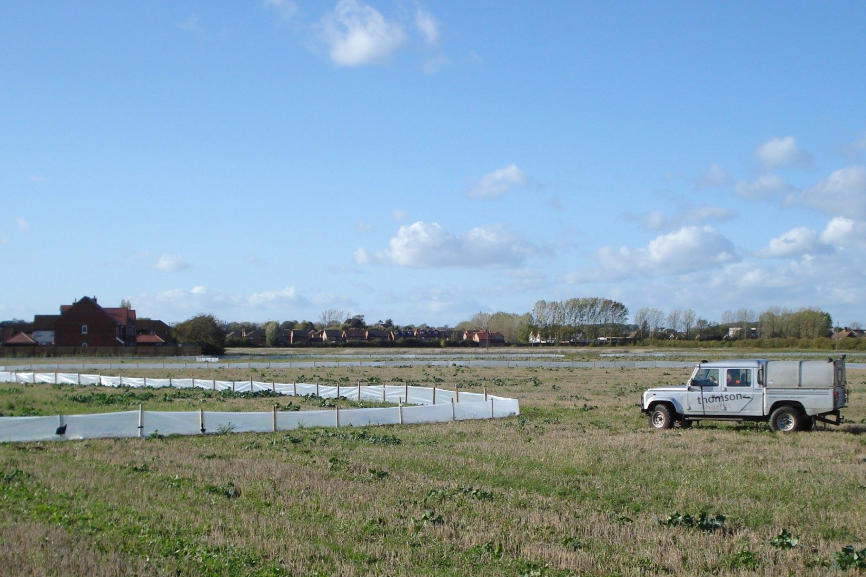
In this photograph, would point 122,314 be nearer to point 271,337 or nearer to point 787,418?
point 271,337

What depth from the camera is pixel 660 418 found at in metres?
25.3

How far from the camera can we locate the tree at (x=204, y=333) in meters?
124

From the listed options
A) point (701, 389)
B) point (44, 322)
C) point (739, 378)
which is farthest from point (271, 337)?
point (739, 378)

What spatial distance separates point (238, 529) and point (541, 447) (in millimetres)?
10787

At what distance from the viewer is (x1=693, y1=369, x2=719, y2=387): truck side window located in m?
24.8

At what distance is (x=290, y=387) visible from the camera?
40031 mm

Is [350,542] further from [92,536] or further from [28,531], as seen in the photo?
[28,531]

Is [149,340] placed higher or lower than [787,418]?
lower

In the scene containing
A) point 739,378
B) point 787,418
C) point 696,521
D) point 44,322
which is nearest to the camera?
point 696,521

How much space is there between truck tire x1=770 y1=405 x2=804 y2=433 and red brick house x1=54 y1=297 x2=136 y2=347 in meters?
106

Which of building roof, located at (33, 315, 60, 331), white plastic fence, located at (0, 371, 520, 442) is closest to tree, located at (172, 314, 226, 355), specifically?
building roof, located at (33, 315, 60, 331)

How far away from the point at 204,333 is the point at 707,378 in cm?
10944

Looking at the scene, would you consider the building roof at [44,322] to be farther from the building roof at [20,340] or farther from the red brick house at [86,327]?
the red brick house at [86,327]

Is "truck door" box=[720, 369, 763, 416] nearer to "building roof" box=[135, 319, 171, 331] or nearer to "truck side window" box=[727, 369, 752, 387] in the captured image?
"truck side window" box=[727, 369, 752, 387]
